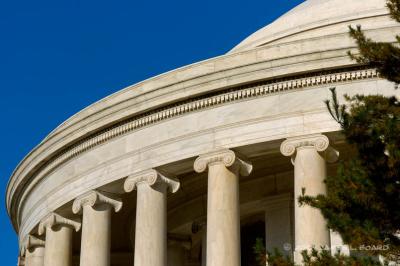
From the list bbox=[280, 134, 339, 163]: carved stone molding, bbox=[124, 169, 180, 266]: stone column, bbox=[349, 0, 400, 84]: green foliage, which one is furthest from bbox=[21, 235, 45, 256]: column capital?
bbox=[349, 0, 400, 84]: green foliage

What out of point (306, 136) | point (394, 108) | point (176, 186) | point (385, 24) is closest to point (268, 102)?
point (306, 136)

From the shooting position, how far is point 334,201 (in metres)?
46.9

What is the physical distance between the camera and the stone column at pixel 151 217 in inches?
2822

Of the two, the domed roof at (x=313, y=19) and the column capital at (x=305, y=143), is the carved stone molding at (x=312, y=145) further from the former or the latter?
the domed roof at (x=313, y=19)

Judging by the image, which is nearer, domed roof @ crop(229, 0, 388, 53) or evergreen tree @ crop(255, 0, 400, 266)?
evergreen tree @ crop(255, 0, 400, 266)

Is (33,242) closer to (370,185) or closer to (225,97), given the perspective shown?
(225,97)

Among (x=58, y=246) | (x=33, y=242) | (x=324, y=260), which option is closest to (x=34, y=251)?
(x=33, y=242)

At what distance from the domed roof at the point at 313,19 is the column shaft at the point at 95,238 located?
18385 mm

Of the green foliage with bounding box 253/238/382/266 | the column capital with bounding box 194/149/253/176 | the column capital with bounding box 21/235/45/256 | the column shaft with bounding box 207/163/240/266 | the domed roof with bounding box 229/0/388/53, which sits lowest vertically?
the green foliage with bounding box 253/238/382/266

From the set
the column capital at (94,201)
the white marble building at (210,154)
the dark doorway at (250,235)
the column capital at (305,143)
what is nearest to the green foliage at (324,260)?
the white marble building at (210,154)

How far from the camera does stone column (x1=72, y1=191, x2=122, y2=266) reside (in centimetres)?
7606

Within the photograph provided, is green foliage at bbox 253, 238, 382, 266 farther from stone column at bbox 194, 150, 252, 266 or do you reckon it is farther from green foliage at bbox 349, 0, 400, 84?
stone column at bbox 194, 150, 252, 266

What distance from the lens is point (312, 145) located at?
68.1m

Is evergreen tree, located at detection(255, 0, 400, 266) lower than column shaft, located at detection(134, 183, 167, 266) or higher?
lower
